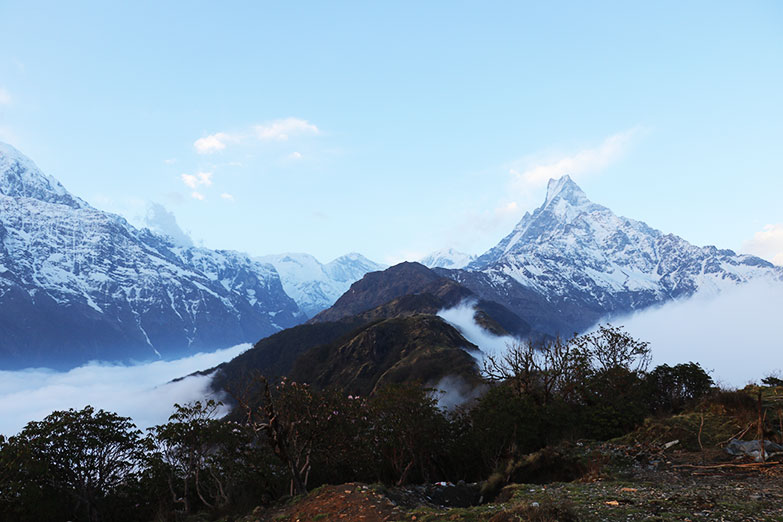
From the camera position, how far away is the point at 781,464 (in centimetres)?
2139

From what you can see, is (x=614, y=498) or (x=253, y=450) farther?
(x=253, y=450)

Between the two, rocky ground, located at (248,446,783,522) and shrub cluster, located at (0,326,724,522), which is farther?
shrub cluster, located at (0,326,724,522)

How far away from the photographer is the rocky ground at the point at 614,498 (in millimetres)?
16469

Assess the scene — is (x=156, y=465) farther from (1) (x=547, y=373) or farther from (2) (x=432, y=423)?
(1) (x=547, y=373)

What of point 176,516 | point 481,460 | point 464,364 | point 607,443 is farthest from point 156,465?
point 464,364

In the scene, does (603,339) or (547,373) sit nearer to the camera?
(547,373)

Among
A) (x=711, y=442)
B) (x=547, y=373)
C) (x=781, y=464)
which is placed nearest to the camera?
(x=781, y=464)

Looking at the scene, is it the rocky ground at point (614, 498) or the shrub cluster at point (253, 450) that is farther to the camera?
the shrub cluster at point (253, 450)

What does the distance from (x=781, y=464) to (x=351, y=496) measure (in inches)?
791

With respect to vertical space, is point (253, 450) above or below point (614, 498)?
above

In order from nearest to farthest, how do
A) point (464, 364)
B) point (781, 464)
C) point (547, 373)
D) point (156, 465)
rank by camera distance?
point (781, 464) < point (156, 465) < point (547, 373) < point (464, 364)

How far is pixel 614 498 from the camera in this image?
61.0ft

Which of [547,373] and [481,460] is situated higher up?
[547,373]

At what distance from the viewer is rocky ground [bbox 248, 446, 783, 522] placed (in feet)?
54.0
